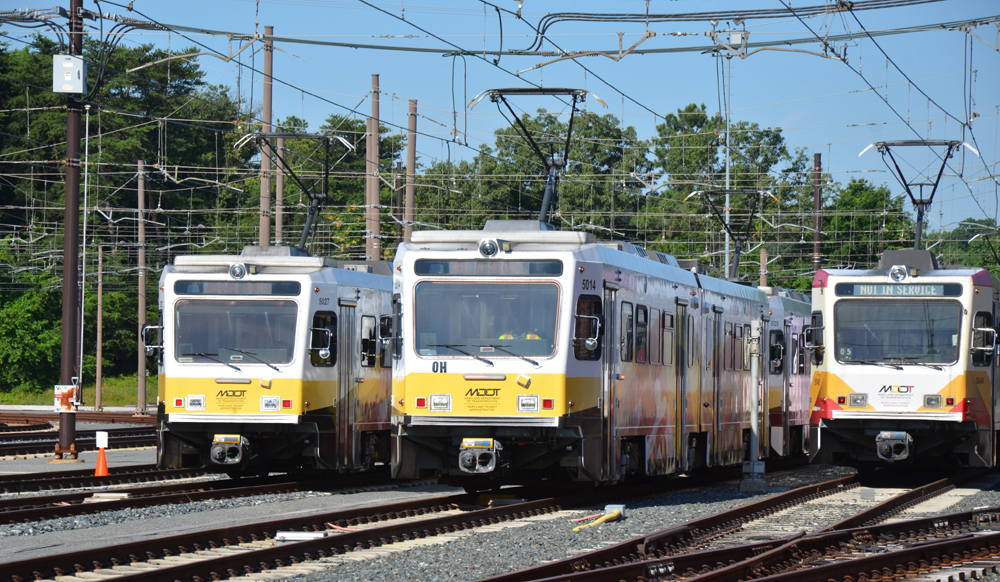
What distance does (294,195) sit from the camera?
232 feet

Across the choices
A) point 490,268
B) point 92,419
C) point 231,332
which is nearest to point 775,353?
point 231,332

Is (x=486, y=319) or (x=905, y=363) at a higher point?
(x=486, y=319)

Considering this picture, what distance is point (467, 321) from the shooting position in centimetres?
1521

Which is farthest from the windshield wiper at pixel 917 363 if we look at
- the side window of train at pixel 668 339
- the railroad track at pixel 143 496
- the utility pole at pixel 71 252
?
the utility pole at pixel 71 252

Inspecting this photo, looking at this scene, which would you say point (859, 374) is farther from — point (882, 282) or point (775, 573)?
point (775, 573)

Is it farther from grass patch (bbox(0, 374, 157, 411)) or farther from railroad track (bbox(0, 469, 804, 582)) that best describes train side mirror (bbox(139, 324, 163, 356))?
grass patch (bbox(0, 374, 157, 411))

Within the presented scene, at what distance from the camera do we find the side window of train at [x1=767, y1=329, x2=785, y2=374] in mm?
25734

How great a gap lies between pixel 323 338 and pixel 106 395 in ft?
145

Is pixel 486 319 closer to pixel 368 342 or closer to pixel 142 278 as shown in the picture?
pixel 368 342

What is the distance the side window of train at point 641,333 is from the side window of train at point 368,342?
14.5 ft

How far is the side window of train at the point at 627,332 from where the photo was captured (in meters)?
16.4

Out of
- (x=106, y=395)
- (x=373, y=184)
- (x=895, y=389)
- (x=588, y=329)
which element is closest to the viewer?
(x=588, y=329)

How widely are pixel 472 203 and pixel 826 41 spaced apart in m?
40.7

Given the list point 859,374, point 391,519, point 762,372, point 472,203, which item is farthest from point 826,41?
point 472,203
